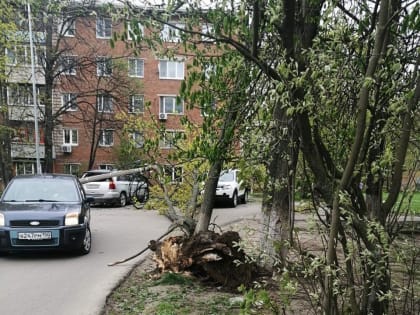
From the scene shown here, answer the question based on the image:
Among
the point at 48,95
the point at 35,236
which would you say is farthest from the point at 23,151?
the point at 35,236

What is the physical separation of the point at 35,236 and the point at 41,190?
5.17 feet

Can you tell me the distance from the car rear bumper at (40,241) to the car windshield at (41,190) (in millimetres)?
1092


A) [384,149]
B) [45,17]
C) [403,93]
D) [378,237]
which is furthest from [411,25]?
[45,17]

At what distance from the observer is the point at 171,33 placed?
12.1 ft

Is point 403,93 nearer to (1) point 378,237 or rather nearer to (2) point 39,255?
(1) point 378,237

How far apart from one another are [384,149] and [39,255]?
25.9ft

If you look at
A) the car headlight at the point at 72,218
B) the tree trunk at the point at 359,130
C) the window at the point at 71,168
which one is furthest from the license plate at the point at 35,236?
the window at the point at 71,168

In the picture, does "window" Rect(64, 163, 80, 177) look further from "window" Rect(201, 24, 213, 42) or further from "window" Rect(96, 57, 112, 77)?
"window" Rect(201, 24, 213, 42)

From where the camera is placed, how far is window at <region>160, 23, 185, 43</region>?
135 inches

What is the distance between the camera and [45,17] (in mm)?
4242

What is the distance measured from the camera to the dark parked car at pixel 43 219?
8906 mm

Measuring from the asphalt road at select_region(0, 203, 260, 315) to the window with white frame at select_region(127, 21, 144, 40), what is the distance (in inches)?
150

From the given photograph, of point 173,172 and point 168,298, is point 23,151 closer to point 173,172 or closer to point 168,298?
point 173,172

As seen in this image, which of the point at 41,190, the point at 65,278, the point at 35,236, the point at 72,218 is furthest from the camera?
the point at 41,190
